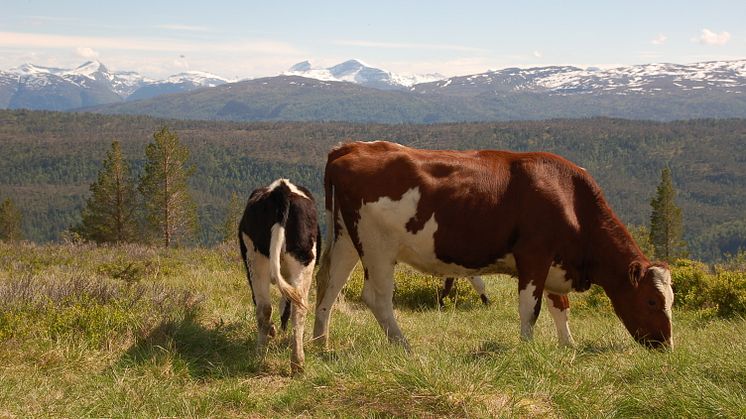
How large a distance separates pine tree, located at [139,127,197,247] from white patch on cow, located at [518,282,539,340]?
130 ft

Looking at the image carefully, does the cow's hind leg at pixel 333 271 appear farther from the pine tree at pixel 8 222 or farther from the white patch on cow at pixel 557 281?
the pine tree at pixel 8 222

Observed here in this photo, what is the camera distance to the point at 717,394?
15.6 feet

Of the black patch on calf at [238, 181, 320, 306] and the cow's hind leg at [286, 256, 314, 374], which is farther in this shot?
the black patch on calf at [238, 181, 320, 306]

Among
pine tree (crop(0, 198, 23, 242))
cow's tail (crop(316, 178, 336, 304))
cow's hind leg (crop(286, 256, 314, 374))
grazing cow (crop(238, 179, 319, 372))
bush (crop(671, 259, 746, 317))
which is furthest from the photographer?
pine tree (crop(0, 198, 23, 242))

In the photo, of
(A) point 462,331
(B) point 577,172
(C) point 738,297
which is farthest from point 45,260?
(C) point 738,297

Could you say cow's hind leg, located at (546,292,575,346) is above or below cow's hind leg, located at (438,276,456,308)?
above

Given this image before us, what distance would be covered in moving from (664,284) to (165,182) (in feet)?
139

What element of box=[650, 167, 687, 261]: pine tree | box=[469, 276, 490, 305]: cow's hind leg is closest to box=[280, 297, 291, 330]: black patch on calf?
box=[469, 276, 490, 305]: cow's hind leg

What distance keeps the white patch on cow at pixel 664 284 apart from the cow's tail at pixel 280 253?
12.8 feet

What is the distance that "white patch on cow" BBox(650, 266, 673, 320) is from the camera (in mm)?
7430

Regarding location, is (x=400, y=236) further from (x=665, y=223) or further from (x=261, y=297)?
(x=665, y=223)

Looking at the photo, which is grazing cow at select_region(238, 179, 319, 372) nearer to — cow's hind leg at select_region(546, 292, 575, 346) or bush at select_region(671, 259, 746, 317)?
cow's hind leg at select_region(546, 292, 575, 346)

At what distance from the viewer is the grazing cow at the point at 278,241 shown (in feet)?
23.8

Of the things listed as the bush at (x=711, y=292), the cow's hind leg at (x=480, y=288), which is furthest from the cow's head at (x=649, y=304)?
the cow's hind leg at (x=480, y=288)
